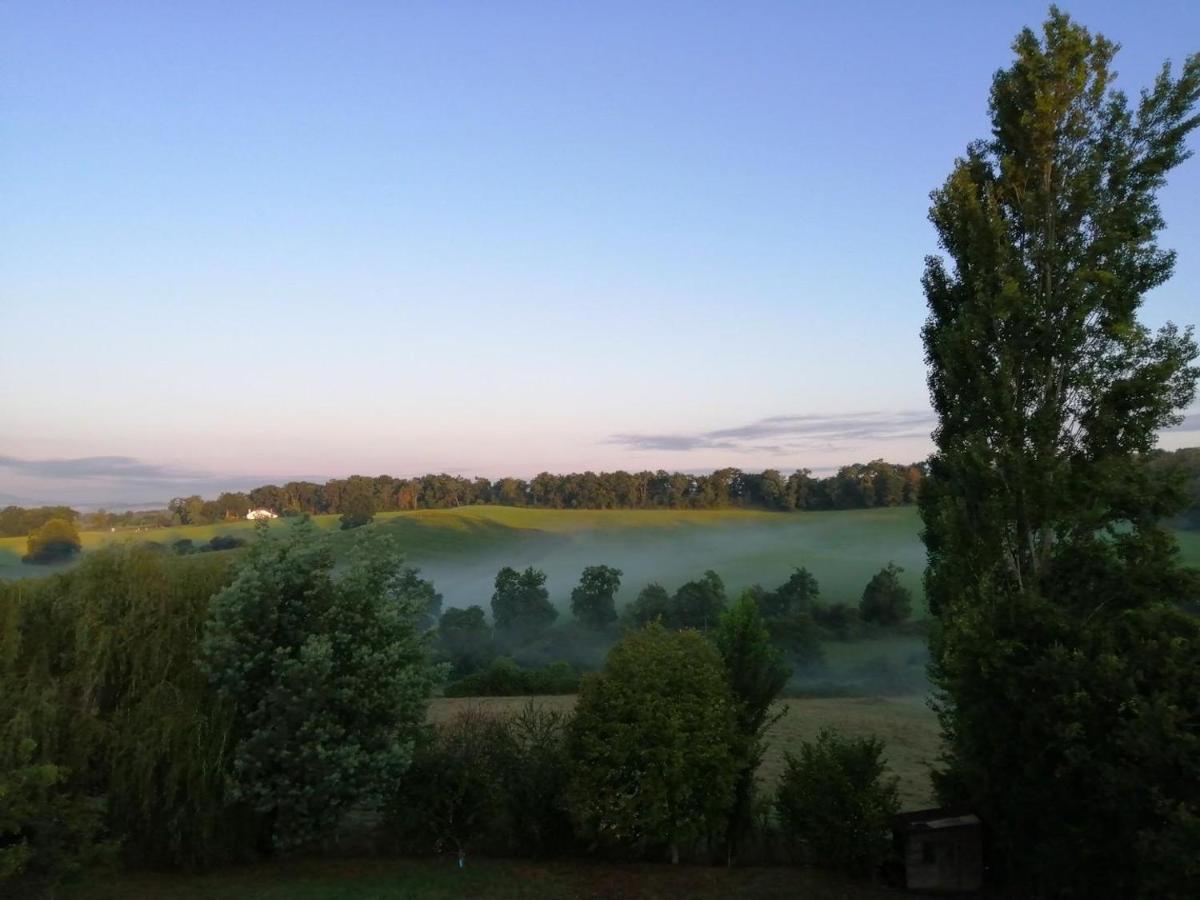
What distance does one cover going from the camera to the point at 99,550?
15.8 m

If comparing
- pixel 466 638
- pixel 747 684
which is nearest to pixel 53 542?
pixel 747 684

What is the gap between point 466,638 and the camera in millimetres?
65188

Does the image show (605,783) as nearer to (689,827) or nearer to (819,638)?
(689,827)

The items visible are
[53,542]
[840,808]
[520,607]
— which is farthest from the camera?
[520,607]

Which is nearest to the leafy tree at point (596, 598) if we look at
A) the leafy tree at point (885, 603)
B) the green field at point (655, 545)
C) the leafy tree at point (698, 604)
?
the green field at point (655, 545)

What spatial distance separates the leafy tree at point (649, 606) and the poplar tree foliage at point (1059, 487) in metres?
50.4

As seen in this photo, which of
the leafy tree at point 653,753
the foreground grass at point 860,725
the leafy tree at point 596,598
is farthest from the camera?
the leafy tree at point 596,598

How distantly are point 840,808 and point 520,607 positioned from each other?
2320 inches

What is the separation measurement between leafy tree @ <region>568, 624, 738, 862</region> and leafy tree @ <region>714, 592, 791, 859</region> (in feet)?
1.95

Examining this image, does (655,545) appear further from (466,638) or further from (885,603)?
(466,638)

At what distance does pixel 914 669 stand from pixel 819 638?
712cm

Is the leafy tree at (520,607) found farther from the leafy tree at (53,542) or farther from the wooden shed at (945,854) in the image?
the wooden shed at (945,854)

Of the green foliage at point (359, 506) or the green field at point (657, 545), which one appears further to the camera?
the green field at point (657, 545)

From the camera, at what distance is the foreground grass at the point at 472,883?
44.4ft
